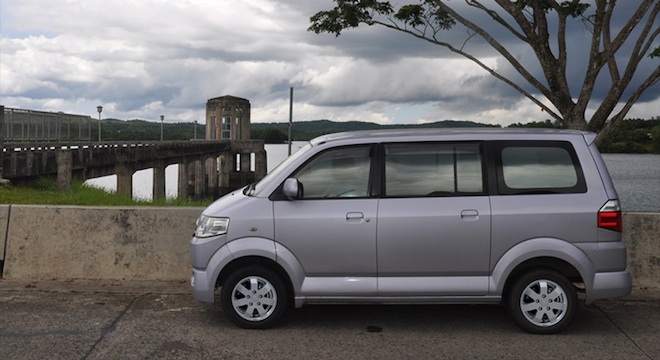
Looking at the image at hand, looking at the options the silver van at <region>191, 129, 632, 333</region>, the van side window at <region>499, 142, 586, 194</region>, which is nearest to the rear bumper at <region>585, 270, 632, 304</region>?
the silver van at <region>191, 129, 632, 333</region>

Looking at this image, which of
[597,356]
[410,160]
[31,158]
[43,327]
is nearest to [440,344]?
[597,356]

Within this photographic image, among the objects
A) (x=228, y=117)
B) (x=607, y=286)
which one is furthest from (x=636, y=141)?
(x=607, y=286)

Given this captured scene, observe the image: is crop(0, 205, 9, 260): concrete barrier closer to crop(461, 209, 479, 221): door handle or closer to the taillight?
crop(461, 209, 479, 221): door handle

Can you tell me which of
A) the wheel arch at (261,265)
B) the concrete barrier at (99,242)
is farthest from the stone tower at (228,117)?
the wheel arch at (261,265)

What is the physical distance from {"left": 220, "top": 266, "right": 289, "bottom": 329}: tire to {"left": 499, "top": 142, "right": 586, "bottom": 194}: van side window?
2205mm

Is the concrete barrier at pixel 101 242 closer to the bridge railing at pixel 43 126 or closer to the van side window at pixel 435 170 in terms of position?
the van side window at pixel 435 170

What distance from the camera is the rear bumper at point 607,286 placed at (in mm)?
6172

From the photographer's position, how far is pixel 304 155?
6.41 metres

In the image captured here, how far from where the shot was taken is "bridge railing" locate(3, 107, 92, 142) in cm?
2696

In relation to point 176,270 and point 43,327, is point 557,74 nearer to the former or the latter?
point 176,270

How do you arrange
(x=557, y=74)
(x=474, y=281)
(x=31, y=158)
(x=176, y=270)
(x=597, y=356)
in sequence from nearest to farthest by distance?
1. (x=597, y=356)
2. (x=474, y=281)
3. (x=176, y=270)
4. (x=557, y=74)
5. (x=31, y=158)

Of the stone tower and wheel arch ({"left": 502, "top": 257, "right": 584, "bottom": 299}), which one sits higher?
the stone tower

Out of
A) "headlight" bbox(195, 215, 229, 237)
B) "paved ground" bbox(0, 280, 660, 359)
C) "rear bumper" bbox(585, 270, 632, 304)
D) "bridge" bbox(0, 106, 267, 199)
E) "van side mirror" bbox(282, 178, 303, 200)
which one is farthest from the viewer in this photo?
"bridge" bbox(0, 106, 267, 199)

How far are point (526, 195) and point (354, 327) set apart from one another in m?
1.96
